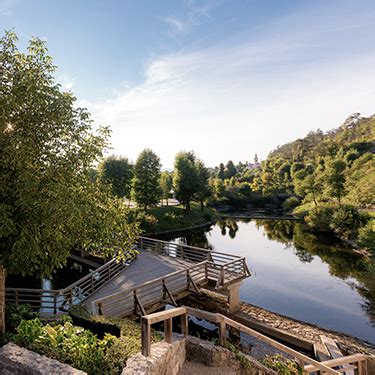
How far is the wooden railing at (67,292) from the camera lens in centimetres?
1005

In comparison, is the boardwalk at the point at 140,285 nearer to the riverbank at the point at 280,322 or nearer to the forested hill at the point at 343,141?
the riverbank at the point at 280,322

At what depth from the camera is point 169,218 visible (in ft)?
116

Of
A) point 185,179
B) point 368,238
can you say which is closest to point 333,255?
point 368,238

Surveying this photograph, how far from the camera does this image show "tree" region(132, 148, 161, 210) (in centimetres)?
3362

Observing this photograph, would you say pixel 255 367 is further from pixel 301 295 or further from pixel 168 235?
pixel 168 235

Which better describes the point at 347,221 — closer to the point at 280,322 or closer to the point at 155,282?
the point at 280,322

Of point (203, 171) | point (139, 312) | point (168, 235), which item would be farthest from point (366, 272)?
point (203, 171)

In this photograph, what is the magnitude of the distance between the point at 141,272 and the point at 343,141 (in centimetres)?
7021

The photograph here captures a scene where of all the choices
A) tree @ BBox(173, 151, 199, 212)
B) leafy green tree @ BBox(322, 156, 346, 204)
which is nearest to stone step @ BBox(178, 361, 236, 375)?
tree @ BBox(173, 151, 199, 212)

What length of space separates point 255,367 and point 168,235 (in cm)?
2626

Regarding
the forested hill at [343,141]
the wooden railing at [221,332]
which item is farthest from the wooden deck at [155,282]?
the forested hill at [343,141]

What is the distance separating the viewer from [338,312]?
1379 centimetres

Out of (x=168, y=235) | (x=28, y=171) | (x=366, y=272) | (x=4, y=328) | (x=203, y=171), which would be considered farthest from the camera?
(x=203, y=171)

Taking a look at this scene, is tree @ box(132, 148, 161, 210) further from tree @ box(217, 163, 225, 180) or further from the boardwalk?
tree @ box(217, 163, 225, 180)
